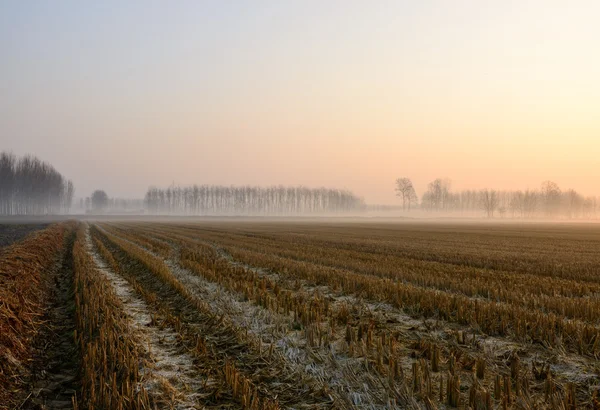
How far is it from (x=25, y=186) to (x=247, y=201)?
8728cm

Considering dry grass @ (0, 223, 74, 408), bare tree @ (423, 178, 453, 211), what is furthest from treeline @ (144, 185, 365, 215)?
dry grass @ (0, 223, 74, 408)

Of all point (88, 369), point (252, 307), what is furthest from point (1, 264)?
point (88, 369)

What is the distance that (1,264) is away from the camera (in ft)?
39.4

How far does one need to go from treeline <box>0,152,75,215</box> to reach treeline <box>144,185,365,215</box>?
193 feet

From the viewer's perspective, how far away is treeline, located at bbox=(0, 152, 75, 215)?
330ft

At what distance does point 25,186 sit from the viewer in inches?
4129

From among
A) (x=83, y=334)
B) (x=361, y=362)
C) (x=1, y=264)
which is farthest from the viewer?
(x=1, y=264)

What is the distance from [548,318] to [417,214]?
163 m

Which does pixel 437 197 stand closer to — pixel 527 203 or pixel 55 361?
pixel 527 203

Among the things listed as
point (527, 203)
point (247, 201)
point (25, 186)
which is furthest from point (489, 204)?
point (25, 186)

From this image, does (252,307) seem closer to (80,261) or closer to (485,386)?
(485,386)

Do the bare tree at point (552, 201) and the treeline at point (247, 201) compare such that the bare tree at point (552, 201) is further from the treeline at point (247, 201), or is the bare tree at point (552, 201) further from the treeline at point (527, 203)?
the treeline at point (247, 201)

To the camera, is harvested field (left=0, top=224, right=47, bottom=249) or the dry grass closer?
the dry grass

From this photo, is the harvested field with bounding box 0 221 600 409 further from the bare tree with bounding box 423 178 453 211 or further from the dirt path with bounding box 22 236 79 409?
the bare tree with bounding box 423 178 453 211
